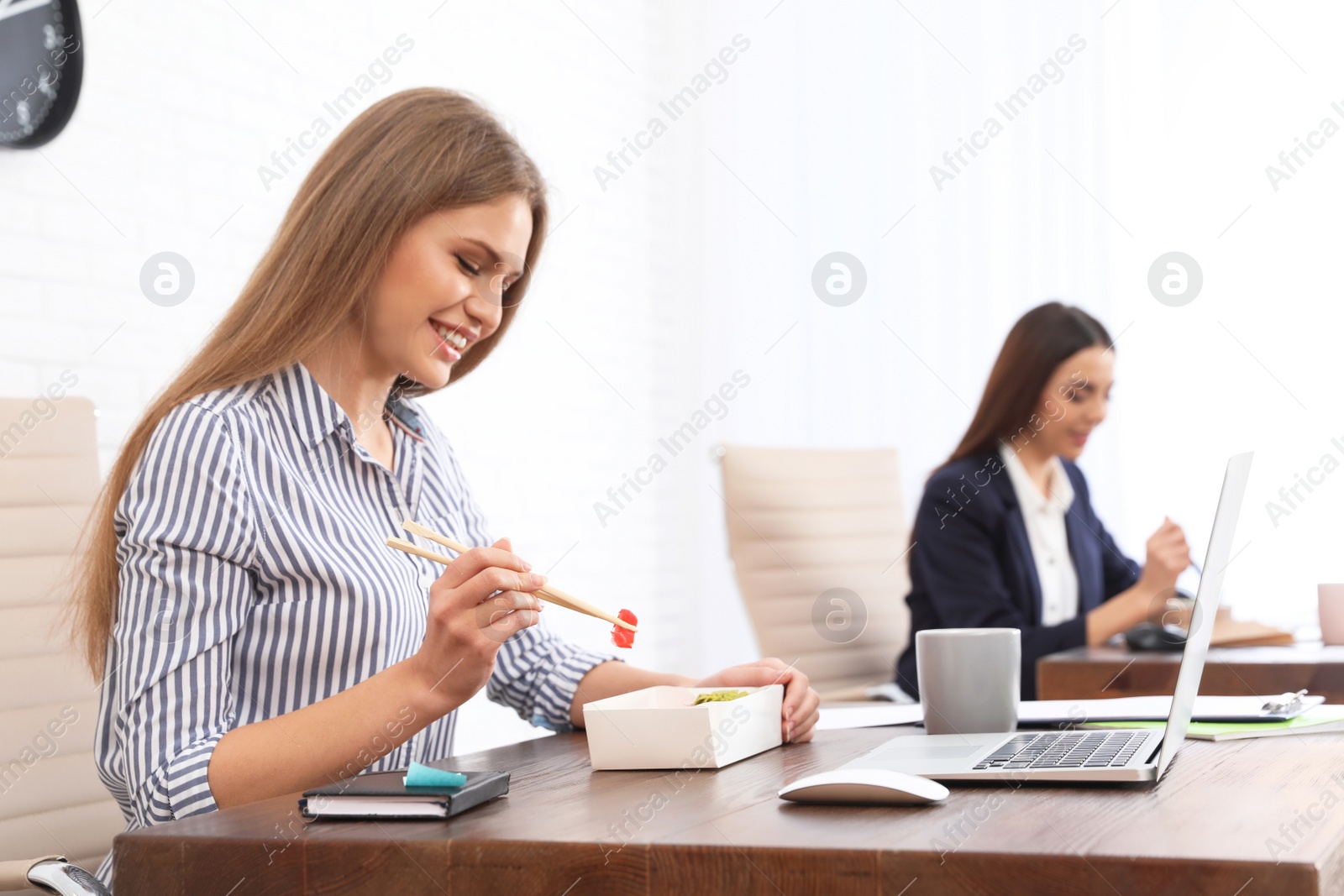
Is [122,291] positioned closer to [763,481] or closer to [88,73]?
[88,73]

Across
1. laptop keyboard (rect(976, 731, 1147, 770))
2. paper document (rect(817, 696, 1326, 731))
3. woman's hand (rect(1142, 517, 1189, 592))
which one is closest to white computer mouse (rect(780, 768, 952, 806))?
laptop keyboard (rect(976, 731, 1147, 770))

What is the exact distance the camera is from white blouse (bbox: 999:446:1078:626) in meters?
2.70

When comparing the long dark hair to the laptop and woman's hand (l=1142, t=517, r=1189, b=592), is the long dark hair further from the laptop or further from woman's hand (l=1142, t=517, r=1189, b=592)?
the laptop

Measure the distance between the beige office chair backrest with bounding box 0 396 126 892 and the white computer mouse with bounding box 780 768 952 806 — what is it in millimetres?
1018

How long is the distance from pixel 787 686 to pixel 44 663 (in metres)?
0.92

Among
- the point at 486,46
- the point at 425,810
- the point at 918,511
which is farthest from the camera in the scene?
the point at 486,46

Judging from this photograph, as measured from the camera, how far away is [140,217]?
7.21 feet

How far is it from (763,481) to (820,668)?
42cm

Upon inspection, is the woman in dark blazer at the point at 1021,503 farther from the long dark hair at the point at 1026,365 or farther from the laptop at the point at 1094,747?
the laptop at the point at 1094,747

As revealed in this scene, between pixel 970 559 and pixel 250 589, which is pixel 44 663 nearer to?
pixel 250 589

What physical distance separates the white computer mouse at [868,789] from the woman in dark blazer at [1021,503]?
163cm

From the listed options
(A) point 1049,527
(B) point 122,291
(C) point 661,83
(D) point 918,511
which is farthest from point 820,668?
(C) point 661,83

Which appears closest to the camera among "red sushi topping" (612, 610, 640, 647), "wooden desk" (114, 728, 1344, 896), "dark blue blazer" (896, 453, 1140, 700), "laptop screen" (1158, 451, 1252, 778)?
"wooden desk" (114, 728, 1344, 896)

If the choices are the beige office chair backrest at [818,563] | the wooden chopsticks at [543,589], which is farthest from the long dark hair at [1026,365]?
the wooden chopsticks at [543,589]
